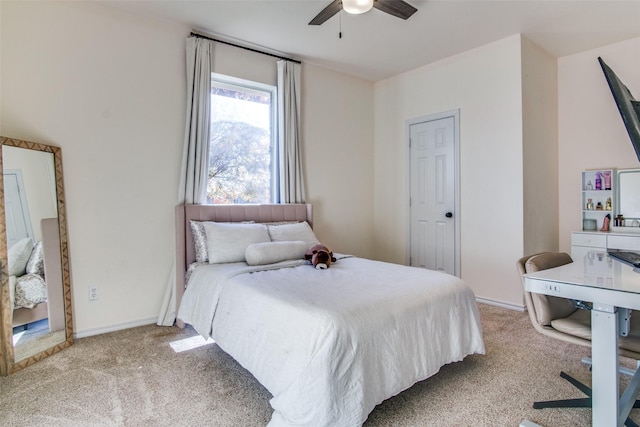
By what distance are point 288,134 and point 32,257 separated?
2653 millimetres

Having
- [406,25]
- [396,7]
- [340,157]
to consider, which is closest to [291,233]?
[340,157]

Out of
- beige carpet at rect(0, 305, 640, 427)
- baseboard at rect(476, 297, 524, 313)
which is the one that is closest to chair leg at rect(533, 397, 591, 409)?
beige carpet at rect(0, 305, 640, 427)

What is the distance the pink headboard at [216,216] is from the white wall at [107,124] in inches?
9.6

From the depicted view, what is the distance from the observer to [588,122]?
415 centimetres

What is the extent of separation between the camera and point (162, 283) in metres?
3.42

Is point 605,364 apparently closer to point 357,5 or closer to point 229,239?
point 357,5

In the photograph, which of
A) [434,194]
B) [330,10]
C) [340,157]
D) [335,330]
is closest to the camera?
[335,330]

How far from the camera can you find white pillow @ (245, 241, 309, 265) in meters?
2.96

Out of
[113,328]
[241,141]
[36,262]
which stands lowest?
[113,328]

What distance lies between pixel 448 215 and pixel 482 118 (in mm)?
1183

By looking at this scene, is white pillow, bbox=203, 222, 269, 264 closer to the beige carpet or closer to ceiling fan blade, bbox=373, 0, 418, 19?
the beige carpet

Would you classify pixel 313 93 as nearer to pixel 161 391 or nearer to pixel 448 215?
pixel 448 215

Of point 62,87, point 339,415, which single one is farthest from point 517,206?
point 62,87

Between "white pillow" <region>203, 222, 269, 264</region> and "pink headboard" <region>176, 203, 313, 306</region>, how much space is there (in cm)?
21
